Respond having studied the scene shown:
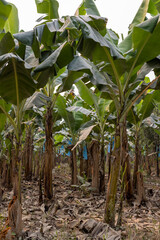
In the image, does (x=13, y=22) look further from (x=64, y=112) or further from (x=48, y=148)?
(x=64, y=112)

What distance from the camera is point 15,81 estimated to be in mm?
2521

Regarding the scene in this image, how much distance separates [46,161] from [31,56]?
6.58 feet

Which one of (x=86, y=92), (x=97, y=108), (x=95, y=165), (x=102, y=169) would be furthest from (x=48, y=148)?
(x=95, y=165)

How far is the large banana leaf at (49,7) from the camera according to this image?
316 cm

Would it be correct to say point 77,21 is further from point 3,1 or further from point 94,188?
point 94,188

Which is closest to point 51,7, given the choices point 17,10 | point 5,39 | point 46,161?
point 17,10

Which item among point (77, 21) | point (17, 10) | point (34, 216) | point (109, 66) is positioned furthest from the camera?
point (34, 216)

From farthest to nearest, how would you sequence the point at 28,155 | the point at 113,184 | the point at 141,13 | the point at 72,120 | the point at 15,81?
the point at 28,155
the point at 72,120
the point at 141,13
the point at 113,184
the point at 15,81

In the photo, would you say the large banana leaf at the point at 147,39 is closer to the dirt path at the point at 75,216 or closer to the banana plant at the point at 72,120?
the dirt path at the point at 75,216

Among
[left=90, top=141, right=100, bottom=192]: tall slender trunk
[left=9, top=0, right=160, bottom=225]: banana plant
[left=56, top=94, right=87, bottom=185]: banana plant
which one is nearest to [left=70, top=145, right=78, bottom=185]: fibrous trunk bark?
[left=56, top=94, right=87, bottom=185]: banana plant

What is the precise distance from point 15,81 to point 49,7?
1476 mm

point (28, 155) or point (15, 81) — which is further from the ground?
point (15, 81)

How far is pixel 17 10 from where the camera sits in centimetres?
319

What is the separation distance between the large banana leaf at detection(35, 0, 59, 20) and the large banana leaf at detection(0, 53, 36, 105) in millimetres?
1348
